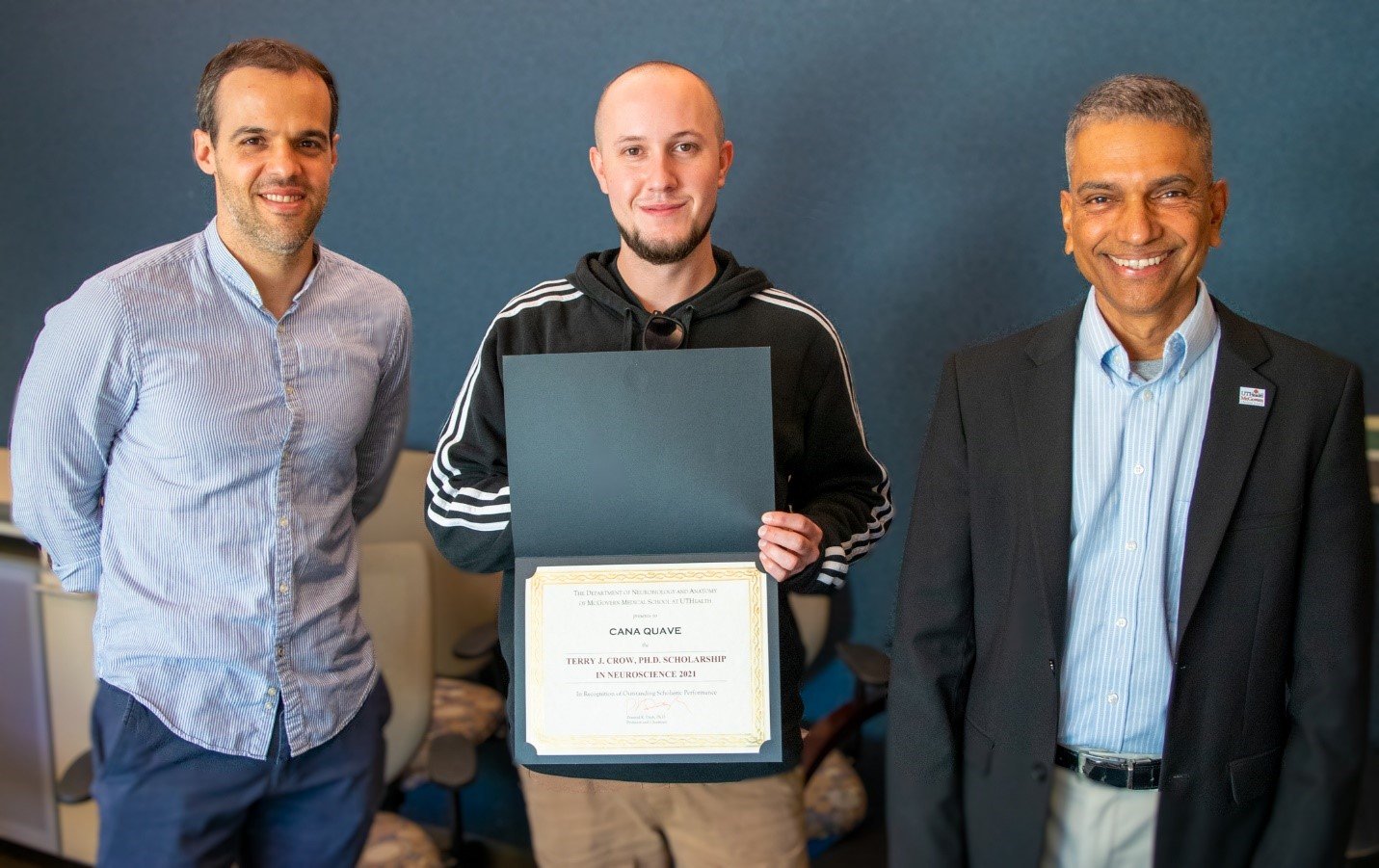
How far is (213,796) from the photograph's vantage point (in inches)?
72.4

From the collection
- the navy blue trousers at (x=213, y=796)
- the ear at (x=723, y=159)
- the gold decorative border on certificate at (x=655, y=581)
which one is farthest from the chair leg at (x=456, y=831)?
the ear at (x=723, y=159)

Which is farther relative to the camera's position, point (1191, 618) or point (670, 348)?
point (670, 348)

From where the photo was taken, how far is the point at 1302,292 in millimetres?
2590

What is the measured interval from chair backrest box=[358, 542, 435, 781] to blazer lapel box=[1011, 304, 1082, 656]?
1.74m

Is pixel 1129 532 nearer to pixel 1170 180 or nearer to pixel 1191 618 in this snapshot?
pixel 1191 618

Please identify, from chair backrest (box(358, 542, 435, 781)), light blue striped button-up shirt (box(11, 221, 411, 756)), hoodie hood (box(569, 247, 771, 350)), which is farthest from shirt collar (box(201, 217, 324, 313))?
chair backrest (box(358, 542, 435, 781))

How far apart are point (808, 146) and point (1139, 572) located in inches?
69.1

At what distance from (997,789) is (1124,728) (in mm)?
189

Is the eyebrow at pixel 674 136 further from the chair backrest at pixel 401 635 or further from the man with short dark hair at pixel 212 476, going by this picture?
the chair backrest at pixel 401 635

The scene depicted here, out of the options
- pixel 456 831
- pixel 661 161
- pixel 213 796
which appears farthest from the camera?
pixel 456 831

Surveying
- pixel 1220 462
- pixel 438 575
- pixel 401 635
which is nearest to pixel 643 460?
pixel 1220 462

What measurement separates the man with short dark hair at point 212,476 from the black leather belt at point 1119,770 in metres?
1.21

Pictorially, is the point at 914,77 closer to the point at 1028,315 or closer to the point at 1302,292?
the point at 1028,315

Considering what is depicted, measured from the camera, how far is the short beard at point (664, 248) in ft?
5.72
